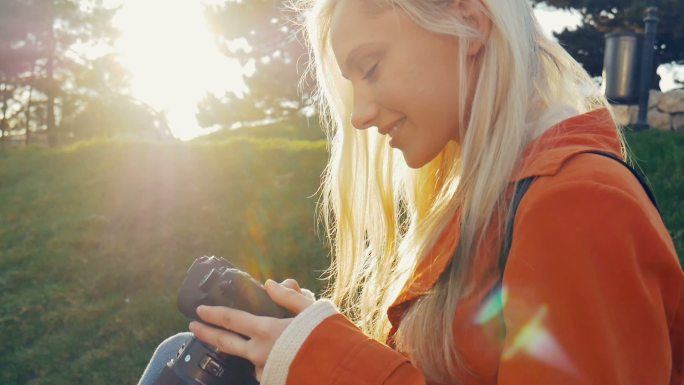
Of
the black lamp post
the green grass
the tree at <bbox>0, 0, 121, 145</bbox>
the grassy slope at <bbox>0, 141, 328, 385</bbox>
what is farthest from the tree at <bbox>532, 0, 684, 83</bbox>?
the tree at <bbox>0, 0, 121, 145</bbox>

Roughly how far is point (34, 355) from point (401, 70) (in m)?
3.38

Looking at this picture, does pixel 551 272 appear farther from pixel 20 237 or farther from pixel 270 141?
pixel 270 141

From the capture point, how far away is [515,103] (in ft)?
4.95

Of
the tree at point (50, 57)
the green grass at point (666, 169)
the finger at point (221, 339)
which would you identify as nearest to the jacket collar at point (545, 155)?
the finger at point (221, 339)

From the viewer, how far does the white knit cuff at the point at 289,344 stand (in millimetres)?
1419

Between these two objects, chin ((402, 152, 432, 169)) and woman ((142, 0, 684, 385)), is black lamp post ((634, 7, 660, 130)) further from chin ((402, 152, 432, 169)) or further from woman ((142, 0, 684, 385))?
chin ((402, 152, 432, 169))

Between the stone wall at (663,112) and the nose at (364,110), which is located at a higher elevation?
the nose at (364,110)

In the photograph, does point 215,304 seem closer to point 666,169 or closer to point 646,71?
point 666,169

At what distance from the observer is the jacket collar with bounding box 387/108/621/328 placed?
4.26ft

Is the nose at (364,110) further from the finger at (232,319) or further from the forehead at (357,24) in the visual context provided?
the finger at (232,319)

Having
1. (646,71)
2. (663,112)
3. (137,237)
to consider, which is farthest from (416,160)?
(663,112)

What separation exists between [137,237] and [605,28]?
9006mm

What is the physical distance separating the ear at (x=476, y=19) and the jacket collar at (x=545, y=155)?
252 millimetres

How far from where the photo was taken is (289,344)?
143 cm
